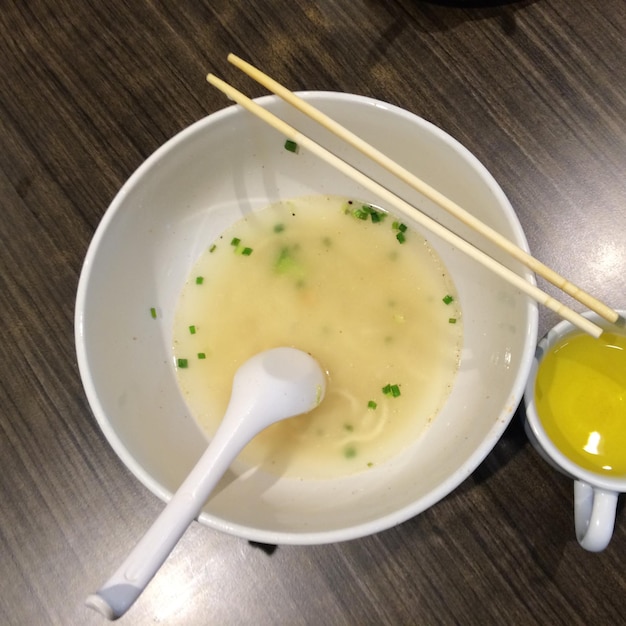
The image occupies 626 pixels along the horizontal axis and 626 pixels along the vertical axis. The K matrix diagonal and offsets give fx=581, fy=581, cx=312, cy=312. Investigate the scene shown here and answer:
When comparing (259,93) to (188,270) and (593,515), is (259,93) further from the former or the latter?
(593,515)

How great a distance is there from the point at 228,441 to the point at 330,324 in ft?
1.11

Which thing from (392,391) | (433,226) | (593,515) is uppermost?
(433,226)

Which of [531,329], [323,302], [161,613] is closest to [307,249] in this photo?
[323,302]

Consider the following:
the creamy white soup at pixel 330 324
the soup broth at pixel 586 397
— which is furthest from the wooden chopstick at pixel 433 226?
the creamy white soup at pixel 330 324

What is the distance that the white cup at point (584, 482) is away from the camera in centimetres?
83

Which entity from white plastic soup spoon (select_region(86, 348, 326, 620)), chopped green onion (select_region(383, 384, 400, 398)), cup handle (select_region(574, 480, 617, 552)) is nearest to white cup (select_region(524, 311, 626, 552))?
cup handle (select_region(574, 480, 617, 552))

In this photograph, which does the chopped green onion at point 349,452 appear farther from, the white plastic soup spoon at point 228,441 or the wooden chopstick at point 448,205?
the wooden chopstick at point 448,205

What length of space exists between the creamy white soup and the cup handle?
255mm

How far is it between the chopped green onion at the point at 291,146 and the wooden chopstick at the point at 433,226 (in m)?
0.09

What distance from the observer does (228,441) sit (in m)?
0.81

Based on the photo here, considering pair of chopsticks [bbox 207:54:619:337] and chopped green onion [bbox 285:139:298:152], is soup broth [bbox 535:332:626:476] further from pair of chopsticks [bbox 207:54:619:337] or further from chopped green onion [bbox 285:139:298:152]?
chopped green onion [bbox 285:139:298:152]

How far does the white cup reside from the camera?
83 cm

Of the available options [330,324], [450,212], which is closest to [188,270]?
[330,324]

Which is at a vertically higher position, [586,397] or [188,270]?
[586,397]
